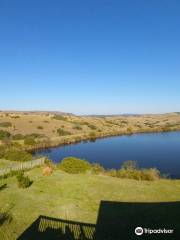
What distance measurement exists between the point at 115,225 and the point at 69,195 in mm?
5751

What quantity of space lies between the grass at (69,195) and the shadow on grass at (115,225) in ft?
2.07

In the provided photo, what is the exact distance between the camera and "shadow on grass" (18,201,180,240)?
520 inches

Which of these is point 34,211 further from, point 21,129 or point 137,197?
point 21,129

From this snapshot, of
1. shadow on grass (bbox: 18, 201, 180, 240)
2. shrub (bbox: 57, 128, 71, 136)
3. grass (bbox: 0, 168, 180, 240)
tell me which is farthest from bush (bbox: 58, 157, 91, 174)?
shrub (bbox: 57, 128, 71, 136)

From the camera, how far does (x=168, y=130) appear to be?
10281cm

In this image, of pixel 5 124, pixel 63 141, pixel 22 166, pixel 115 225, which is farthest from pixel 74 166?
pixel 5 124

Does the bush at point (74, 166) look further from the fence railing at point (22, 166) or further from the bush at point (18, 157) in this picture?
the bush at point (18, 157)

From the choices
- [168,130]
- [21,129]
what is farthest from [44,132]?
[168,130]

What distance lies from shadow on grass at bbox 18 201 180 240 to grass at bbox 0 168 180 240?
24.8 inches

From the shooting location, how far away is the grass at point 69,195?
51.8 feet

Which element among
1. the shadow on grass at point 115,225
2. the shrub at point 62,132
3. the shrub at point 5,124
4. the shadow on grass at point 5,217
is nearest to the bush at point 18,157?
the shadow on grass at point 5,217

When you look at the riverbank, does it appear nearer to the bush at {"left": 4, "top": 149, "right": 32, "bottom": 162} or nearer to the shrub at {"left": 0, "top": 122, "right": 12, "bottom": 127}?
the shrub at {"left": 0, "top": 122, "right": 12, "bottom": 127}

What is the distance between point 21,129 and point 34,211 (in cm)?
7200

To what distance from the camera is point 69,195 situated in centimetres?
1967
